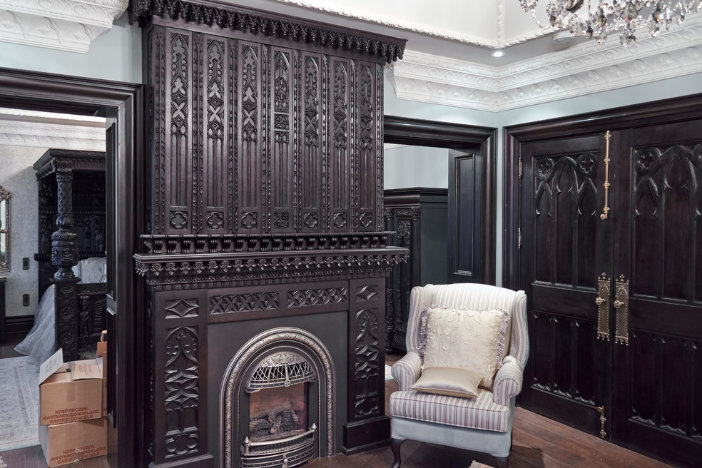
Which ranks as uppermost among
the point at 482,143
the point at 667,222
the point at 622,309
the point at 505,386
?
the point at 482,143

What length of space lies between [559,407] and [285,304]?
2.22 meters

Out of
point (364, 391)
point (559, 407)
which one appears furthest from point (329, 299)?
point (559, 407)

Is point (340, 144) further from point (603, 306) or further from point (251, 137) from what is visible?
point (603, 306)

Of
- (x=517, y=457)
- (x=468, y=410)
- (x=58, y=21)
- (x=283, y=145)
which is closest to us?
(x=58, y=21)

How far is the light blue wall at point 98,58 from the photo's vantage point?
2.59m

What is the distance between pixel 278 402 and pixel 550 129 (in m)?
2.65

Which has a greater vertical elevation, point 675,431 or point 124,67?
point 124,67

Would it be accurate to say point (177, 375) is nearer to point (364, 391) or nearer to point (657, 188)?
point (364, 391)

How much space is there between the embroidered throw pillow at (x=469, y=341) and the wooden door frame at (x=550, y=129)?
3.29 ft

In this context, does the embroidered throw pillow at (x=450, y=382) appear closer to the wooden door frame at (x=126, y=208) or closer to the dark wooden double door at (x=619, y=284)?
the dark wooden double door at (x=619, y=284)

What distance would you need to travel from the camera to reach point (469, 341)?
322cm

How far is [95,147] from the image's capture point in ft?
20.4

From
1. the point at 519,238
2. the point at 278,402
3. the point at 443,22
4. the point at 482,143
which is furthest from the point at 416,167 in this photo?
the point at 278,402

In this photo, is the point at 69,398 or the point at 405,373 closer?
the point at 405,373
